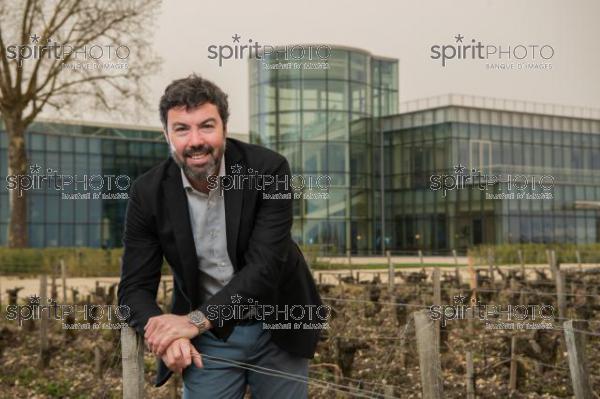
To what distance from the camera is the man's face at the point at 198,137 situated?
97.1 inches

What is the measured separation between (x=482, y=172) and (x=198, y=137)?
28.4m

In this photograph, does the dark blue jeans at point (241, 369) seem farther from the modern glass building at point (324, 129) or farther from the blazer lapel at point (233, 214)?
the modern glass building at point (324, 129)

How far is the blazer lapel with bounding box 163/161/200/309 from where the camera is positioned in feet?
8.26

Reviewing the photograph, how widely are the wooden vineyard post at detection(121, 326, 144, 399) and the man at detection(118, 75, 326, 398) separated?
7 cm

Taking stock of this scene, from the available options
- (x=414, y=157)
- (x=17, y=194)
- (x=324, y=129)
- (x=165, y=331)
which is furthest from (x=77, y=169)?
(x=165, y=331)

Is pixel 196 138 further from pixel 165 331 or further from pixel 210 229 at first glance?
pixel 165 331

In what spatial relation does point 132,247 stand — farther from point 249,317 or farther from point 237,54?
point 237,54

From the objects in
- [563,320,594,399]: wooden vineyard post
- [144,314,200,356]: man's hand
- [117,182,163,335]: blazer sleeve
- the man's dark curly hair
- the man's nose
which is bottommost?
[563,320,594,399]: wooden vineyard post

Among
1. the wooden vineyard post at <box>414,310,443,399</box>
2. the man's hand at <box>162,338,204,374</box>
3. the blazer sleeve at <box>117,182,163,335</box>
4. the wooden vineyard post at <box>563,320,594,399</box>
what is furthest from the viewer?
the wooden vineyard post at <box>563,320,594,399</box>

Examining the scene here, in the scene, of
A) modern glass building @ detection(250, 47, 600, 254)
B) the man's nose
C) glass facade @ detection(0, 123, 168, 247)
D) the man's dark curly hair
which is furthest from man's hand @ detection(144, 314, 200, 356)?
glass facade @ detection(0, 123, 168, 247)

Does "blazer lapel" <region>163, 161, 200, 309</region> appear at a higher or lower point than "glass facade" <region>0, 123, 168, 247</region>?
lower

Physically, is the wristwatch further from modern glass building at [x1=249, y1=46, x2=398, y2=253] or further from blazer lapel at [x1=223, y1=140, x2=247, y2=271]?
modern glass building at [x1=249, y1=46, x2=398, y2=253]

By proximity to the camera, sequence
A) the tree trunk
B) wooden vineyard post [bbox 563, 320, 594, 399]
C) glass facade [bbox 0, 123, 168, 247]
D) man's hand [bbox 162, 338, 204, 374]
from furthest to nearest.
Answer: glass facade [bbox 0, 123, 168, 247], the tree trunk, wooden vineyard post [bbox 563, 320, 594, 399], man's hand [bbox 162, 338, 204, 374]

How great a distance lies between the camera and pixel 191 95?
2.45 metres
